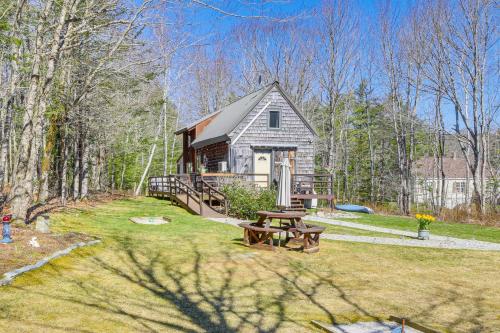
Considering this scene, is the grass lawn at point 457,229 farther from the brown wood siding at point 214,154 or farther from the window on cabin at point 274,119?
the brown wood siding at point 214,154

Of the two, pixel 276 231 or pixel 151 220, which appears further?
pixel 151 220

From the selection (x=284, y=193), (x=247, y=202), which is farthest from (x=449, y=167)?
(x=284, y=193)

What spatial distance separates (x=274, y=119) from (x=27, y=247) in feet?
59.0

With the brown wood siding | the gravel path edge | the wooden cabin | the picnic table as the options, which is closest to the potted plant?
the picnic table

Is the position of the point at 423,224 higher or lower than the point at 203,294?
higher

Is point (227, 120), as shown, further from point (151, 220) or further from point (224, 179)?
point (151, 220)

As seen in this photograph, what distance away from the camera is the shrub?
17.9 metres

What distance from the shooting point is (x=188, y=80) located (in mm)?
41406

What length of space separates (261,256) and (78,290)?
4.45 metres

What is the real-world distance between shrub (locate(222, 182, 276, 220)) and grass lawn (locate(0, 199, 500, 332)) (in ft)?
20.3

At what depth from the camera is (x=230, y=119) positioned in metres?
26.8

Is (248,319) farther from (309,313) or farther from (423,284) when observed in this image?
(423,284)

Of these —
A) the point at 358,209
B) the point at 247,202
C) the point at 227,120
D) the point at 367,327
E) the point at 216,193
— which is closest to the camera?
the point at 367,327

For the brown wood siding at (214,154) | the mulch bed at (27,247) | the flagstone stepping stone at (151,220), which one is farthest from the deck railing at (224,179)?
the mulch bed at (27,247)
